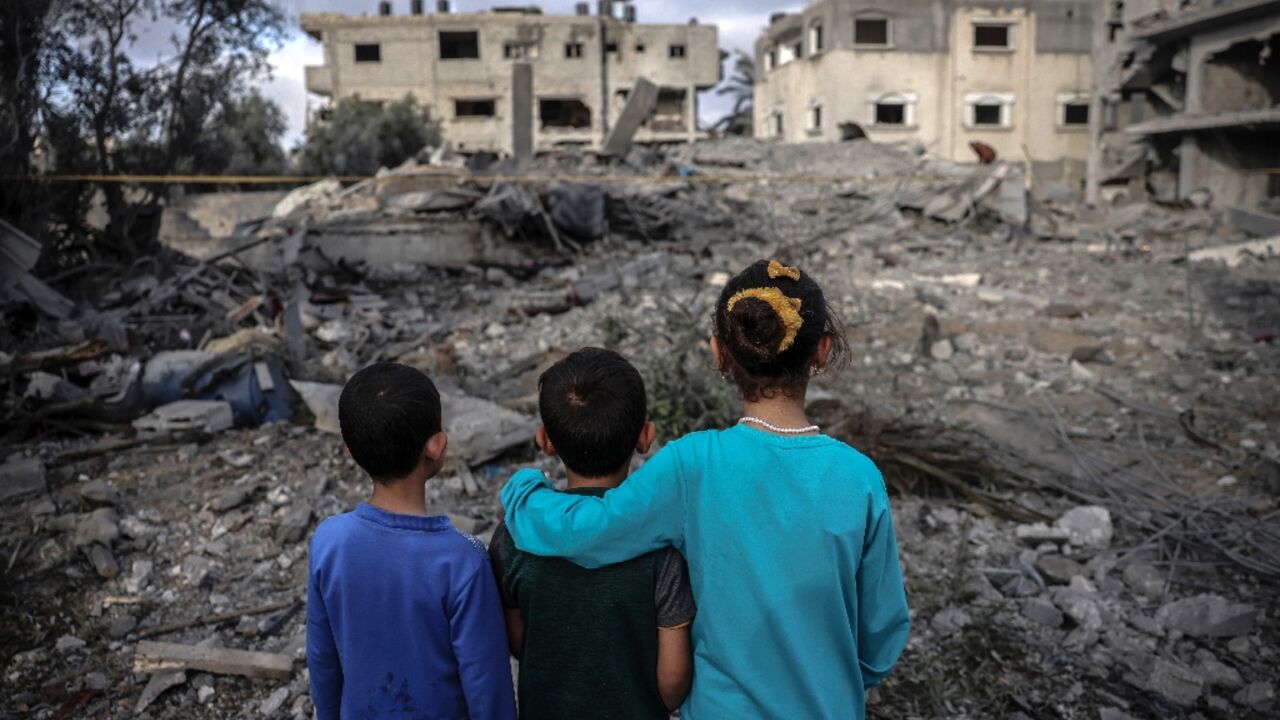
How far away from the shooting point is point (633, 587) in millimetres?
1464

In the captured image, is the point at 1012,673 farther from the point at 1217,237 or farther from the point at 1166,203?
the point at 1166,203

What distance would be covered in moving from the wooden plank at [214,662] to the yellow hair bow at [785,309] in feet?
7.56

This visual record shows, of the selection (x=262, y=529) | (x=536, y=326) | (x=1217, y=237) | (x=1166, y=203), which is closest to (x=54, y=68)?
(x=536, y=326)

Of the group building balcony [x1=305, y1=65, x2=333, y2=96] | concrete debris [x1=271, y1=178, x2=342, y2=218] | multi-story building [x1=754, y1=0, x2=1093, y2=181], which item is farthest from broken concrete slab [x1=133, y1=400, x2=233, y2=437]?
building balcony [x1=305, y1=65, x2=333, y2=96]

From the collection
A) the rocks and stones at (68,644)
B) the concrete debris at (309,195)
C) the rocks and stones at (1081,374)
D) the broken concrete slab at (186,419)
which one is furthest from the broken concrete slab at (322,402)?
the concrete debris at (309,195)

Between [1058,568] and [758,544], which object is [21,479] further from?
[1058,568]

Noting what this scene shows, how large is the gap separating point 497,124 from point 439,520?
29.8 metres

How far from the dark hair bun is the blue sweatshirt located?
0.58m

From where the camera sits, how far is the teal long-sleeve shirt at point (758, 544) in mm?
1401

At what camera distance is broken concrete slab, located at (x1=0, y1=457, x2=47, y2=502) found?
430 centimetres

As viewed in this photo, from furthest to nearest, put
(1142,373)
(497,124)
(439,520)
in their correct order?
(497,124), (1142,373), (439,520)

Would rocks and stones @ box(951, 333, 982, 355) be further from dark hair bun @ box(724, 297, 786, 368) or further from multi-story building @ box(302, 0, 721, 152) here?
multi-story building @ box(302, 0, 721, 152)

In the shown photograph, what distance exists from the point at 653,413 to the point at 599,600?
3.48 meters

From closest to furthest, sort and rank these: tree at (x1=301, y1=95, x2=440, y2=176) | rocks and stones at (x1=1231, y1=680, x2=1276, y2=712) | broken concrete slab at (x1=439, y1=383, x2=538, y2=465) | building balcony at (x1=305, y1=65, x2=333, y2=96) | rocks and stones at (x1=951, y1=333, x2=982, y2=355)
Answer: rocks and stones at (x1=1231, y1=680, x2=1276, y2=712), broken concrete slab at (x1=439, y1=383, x2=538, y2=465), rocks and stones at (x1=951, y1=333, x2=982, y2=355), tree at (x1=301, y1=95, x2=440, y2=176), building balcony at (x1=305, y1=65, x2=333, y2=96)
